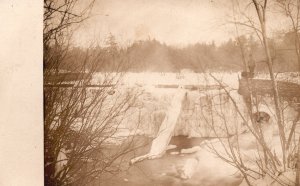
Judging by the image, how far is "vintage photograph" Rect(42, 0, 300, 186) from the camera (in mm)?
1562

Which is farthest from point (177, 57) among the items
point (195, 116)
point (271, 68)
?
point (271, 68)

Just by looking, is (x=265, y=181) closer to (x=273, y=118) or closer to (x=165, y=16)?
(x=273, y=118)

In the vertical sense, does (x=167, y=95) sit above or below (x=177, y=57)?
below

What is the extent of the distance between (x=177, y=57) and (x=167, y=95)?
19cm

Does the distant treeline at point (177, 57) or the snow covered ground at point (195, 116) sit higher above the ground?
the distant treeline at point (177, 57)

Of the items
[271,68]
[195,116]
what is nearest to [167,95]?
[195,116]

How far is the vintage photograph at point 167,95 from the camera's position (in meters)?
1.56

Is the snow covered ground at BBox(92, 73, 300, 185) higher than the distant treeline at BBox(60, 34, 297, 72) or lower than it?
lower

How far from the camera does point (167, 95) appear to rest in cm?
161

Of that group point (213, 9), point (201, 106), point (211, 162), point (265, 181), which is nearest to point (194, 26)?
point (213, 9)

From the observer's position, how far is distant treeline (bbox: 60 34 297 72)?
158 centimetres

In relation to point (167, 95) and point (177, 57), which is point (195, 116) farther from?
point (177, 57)

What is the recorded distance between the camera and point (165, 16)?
5.30 ft

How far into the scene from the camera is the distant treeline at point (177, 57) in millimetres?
1584
